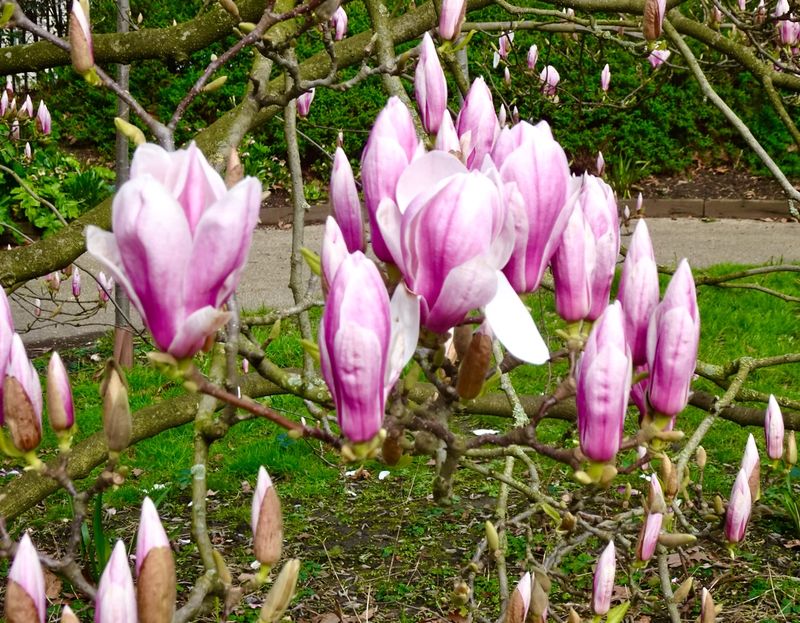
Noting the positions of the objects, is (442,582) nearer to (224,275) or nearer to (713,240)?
(224,275)

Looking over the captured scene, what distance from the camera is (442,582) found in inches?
158

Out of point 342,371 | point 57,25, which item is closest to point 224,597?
point 342,371

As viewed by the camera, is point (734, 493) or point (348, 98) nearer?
point (734, 493)

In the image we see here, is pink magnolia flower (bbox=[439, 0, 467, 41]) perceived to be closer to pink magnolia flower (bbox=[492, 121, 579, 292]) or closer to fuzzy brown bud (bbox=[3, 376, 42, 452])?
pink magnolia flower (bbox=[492, 121, 579, 292])

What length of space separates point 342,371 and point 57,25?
11.7 metres

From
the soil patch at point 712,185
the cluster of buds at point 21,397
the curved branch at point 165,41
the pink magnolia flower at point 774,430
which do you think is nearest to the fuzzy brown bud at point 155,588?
the cluster of buds at point 21,397

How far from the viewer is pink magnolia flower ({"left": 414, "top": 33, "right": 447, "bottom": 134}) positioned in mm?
1395

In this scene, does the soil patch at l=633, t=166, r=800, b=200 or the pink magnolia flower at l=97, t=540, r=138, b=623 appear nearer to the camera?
the pink magnolia flower at l=97, t=540, r=138, b=623

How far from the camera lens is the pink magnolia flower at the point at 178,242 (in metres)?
0.74

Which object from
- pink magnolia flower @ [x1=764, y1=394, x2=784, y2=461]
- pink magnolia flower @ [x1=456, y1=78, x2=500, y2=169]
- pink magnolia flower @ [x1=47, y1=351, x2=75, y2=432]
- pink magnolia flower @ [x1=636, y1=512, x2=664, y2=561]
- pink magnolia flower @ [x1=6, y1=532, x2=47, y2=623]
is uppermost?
pink magnolia flower @ [x1=456, y1=78, x2=500, y2=169]

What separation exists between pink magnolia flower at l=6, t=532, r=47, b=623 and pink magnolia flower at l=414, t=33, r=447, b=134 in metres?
0.80

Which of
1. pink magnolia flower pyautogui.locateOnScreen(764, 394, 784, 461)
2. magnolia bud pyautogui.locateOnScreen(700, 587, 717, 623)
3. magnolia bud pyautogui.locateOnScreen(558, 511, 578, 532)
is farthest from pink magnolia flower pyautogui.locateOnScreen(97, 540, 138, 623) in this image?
pink magnolia flower pyautogui.locateOnScreen(764, 394, 784, 461)

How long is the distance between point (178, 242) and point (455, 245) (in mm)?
244

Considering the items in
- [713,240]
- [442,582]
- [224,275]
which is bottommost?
[442,582]
